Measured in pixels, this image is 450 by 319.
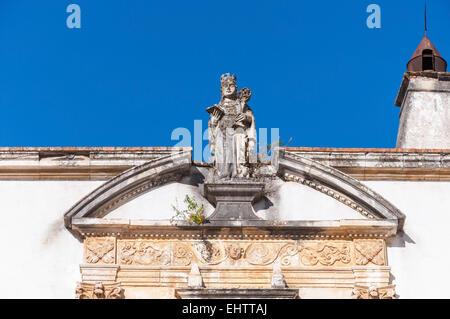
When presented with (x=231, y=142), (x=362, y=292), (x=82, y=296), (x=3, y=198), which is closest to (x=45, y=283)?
(x=82, y=296)

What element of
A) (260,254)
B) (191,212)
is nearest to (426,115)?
(260,254)

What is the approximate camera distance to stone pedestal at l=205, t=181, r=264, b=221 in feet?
40.9

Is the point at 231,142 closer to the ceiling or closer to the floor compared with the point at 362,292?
closer to the ceiling

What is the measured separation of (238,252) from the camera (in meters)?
12.3

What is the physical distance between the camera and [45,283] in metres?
12.1

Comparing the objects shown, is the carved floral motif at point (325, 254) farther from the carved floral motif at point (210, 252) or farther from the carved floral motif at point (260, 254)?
the carved floral motif at point (210, 252)

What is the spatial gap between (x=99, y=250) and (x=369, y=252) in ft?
11.0

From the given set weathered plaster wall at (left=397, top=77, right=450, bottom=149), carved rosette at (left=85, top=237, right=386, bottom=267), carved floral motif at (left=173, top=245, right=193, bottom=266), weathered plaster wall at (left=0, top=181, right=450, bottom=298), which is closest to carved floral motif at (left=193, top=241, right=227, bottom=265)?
carved rosette at (left=85, top=237, right=386, bottom=267)

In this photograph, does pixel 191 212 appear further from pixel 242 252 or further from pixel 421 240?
pixel 421 240

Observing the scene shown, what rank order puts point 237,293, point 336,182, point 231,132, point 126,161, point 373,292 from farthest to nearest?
point 231,132
point 126,161
point 336,182
point 373,292
point 237,293

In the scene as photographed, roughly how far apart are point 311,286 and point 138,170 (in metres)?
2.62

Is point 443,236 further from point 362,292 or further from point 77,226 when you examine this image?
point 77,226

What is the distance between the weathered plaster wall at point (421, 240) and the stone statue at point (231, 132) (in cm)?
171
